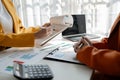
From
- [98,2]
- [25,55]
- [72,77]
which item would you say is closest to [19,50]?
[25,55]

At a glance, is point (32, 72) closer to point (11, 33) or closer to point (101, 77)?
point (101, 77)

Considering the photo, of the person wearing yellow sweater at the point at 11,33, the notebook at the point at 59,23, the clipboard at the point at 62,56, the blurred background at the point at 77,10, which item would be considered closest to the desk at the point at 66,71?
the clipboard at the point at 62,56

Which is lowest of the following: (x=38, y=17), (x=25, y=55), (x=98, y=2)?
(x=25, y=55)

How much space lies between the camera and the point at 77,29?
5.39ft

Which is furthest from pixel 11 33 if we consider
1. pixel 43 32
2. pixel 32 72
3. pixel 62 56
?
pixel 32 72

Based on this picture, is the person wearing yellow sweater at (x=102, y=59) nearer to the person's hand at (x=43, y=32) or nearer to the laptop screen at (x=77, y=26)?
the person's hand at (x=43, y=32)

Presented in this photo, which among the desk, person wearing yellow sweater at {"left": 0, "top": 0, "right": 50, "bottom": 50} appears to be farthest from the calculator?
person wearing yellow sweater at {"left": 0, "top": 0, "right": 50, "bottom": 50}

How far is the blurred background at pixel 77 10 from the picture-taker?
5.54 ft

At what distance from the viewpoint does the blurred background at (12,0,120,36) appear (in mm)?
1688

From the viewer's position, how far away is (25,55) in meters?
1.06

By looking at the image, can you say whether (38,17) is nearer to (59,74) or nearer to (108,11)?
(108,11)

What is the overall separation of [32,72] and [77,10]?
1124mm

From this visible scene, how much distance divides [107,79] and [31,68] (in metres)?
0.38

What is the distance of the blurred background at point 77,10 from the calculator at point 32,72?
1044 mm
